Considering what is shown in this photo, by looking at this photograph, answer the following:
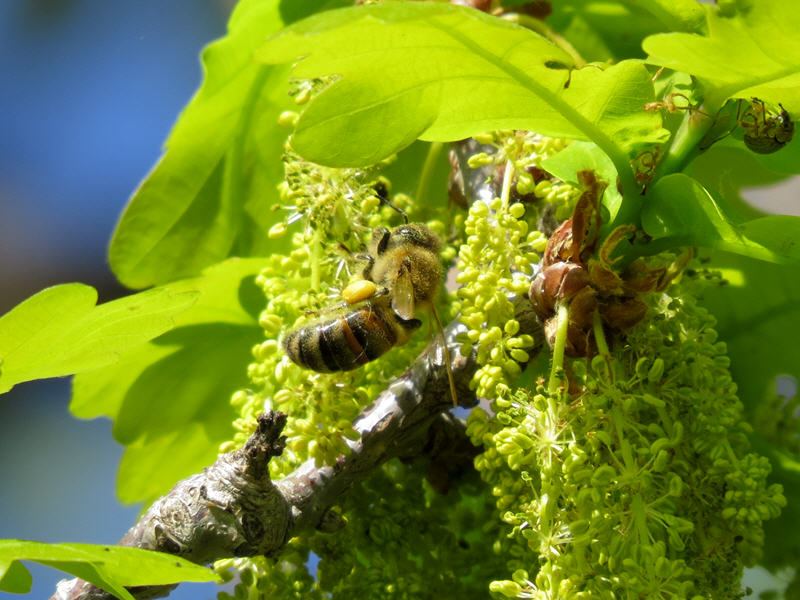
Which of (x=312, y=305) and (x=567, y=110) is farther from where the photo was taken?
(x=312, y=305)

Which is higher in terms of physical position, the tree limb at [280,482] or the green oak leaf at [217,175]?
the green oak leaf at [217,175]

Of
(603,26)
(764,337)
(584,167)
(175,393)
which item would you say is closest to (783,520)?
(764,337)

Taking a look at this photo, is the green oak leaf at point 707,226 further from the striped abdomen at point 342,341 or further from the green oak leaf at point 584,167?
the striped abdomen at point 342,341

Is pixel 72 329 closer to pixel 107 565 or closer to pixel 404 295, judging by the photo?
pixel 107 565

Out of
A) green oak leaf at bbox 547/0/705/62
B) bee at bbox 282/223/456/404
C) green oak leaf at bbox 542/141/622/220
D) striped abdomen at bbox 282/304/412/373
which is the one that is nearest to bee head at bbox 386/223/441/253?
bee at bbox 282/223/456/404

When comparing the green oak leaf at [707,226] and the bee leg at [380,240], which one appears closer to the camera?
the green oak leaf at [707,226]

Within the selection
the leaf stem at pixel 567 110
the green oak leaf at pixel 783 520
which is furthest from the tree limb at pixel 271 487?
the green oak leaf at pixel 783 520

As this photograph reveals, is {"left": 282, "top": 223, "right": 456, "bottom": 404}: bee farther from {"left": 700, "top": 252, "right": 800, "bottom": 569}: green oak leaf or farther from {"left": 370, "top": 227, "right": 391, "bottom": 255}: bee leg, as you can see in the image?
{"left": 700, "top": 252, "right": 800, "bottom": 569}: green oak leaf
